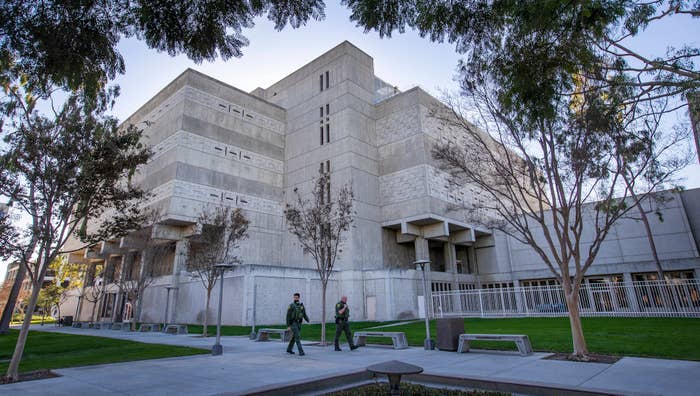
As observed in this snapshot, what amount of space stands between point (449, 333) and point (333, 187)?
2493 cm

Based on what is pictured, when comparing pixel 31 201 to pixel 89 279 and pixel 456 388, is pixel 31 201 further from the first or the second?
pixel 89 279

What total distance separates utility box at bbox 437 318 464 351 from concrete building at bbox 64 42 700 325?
57.4ft

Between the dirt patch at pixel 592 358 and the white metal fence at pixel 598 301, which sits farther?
the white metal fence at pixel 598 301

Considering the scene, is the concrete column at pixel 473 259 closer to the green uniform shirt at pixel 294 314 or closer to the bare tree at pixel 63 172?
the green uniform shirt at pixel 294 314

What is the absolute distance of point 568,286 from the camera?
10.0 metres

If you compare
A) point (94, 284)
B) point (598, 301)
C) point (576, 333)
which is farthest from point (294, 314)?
point (94, 284)

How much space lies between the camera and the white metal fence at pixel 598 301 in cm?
2111

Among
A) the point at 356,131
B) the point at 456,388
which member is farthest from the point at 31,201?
the point at 356,131

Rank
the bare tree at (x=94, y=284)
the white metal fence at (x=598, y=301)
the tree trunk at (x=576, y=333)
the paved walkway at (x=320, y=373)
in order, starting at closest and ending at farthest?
the paved walkway at (x=320, y=373) → the tree trunk at (x=576, y=333) → the white metal fence at (x=598, y=301) → the bare tree at (x=94, y=284)

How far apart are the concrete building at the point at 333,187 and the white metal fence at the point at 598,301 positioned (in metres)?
4.29

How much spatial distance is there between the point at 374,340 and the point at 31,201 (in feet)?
40.5

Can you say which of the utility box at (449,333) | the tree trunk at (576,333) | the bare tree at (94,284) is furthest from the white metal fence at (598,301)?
the bare tree at (94,284)

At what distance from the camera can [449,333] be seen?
37.7ft

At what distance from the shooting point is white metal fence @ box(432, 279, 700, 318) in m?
21.1
